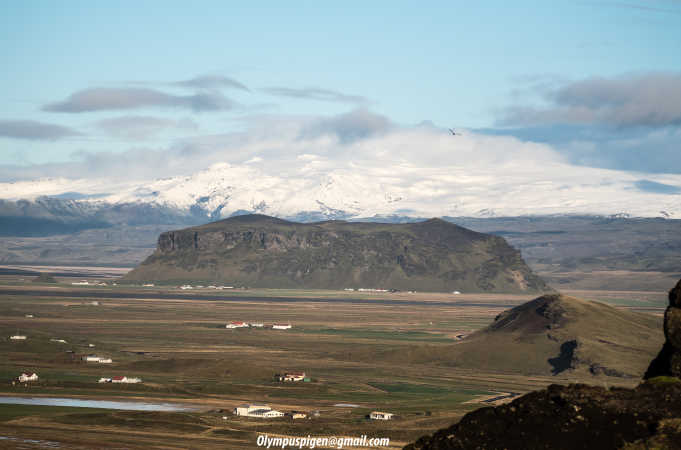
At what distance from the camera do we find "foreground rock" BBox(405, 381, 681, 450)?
4234 centimetres

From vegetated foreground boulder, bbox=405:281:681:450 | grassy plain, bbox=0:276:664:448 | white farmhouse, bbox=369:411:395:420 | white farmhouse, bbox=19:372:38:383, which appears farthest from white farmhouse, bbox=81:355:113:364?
vegetated foreground boulder, bbox=405:281:681:450

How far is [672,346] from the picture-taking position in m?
49.9

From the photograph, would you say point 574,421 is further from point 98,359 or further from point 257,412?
point 98,359

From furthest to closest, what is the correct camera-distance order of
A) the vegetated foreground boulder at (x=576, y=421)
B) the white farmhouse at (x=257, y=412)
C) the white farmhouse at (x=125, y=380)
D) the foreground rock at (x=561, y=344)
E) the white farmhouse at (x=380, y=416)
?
the foreground rock at (x=561, y=344) → the white farmhouse at (x=125, y=380) → the white farmhouse at (x=257, y=412) → the white farmhouse at (x=380, y=416) → the vegetated foreground boulder at (x=576, y=421)

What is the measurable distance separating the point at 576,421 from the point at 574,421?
79mm

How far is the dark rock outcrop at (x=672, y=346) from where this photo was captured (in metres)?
49.1

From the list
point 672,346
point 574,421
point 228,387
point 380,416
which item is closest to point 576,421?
point 574,421

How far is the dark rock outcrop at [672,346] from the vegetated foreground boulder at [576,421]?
2398 millimetres

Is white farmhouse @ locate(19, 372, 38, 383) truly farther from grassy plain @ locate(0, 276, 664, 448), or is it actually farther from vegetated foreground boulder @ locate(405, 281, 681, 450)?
vegetated foreground boulder @ locate(405, 281, 681, 450)

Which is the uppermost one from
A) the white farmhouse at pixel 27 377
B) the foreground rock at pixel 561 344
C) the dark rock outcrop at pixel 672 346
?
the dark rock outcrop at pixel 672 346

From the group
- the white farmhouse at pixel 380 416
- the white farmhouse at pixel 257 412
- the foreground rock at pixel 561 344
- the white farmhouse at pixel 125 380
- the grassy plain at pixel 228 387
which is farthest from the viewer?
the foreground rock at pixel 561 344

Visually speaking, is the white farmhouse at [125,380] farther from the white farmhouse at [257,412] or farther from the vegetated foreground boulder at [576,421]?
the vegetated foreground boulder at [576,421]

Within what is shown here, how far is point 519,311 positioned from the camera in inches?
7771

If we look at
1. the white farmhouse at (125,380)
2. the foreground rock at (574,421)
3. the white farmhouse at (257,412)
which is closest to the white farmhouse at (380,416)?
the white farmhouse at (257,412)
